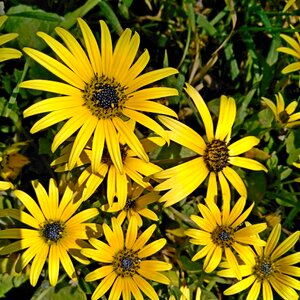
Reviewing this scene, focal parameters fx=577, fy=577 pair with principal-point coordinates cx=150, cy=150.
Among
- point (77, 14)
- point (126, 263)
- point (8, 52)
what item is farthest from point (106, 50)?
point (126, 263)

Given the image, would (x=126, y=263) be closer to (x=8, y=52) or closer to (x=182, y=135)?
(x=182, y=135)

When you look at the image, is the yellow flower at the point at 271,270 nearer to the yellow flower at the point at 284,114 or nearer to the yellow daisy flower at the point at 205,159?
the yellow daisy flower at the point at 205,159

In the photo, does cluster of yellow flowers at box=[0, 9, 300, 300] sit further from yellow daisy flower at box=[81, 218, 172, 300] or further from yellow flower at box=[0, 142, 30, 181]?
yellow flower at box=[0, 142, 30, 181]

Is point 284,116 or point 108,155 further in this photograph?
point 284,116

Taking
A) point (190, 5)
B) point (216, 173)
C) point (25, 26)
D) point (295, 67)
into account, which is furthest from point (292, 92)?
point (25, 26)

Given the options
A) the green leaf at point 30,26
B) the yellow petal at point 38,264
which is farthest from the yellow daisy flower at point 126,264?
the green leaf at point 30,26

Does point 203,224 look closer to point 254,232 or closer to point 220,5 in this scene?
point 254,232
